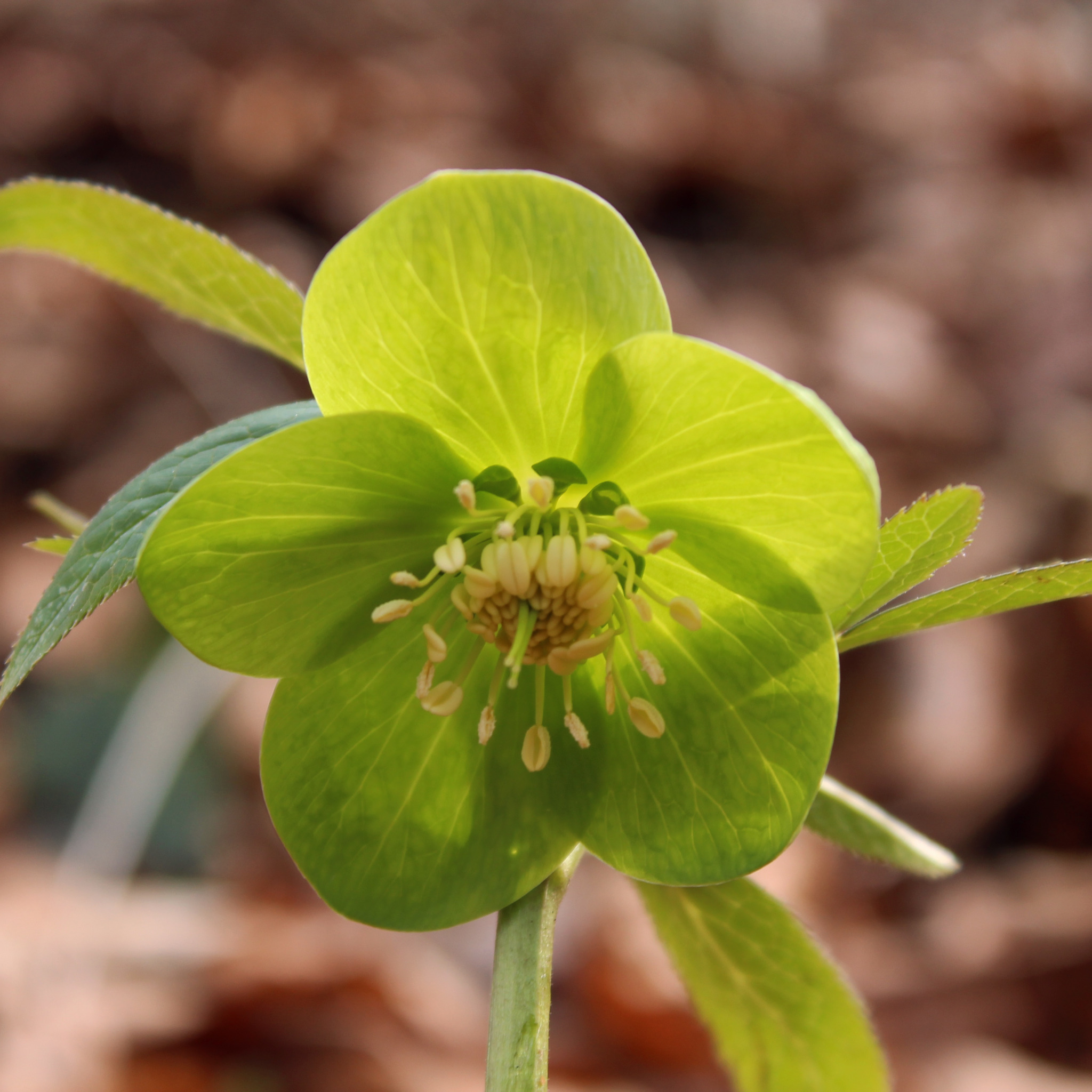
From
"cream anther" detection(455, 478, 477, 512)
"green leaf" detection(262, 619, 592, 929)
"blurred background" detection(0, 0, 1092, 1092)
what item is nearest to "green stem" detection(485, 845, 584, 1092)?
"green leaf" detection(262, 619, 592, 929)

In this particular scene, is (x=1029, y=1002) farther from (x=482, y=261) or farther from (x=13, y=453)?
(x=13, y=453)

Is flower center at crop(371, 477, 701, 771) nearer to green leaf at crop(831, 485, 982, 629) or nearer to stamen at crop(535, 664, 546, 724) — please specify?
stamen at crop(535, 664, 546, 724)

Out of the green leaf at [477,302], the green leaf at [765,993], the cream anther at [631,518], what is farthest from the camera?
the green leaf at [765,993]

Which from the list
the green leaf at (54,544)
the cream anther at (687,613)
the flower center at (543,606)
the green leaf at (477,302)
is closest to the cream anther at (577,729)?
the flower center at (543,606)

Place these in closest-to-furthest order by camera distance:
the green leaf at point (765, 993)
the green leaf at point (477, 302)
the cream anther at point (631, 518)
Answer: the green leaf at point (477, 302), the cream anther at point (631, 518), the green leaf at point (765, 993)

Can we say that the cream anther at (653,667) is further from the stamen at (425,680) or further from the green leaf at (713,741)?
the stamen at (425,680)

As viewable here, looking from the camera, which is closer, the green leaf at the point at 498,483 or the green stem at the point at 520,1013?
the green stem at the point at 520,1013
